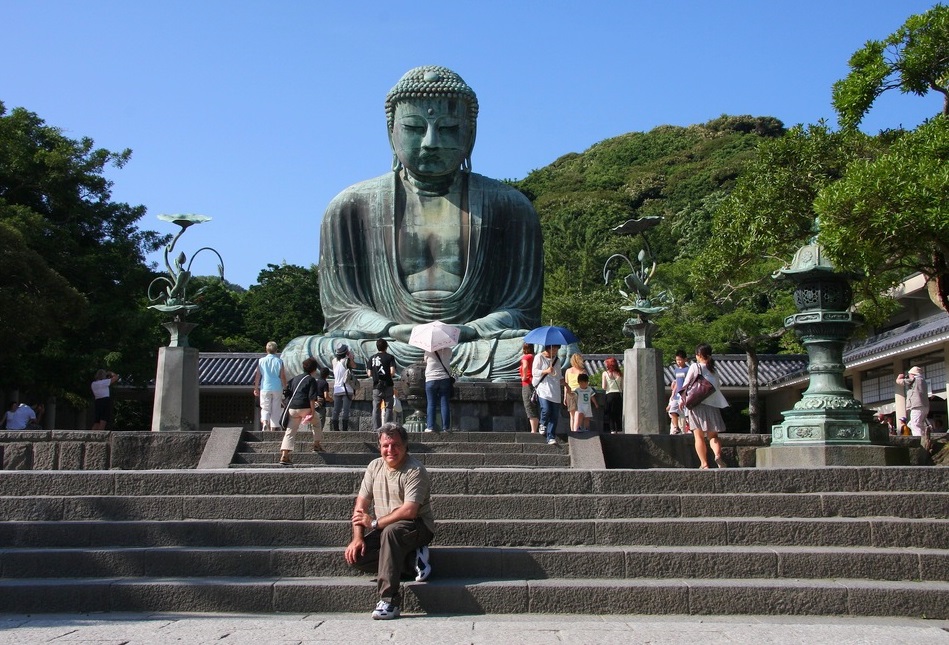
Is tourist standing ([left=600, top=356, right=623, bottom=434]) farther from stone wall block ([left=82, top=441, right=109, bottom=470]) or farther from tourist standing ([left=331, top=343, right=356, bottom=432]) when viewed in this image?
stone wall block ([left=82, top=441, right=109, bottom=470])

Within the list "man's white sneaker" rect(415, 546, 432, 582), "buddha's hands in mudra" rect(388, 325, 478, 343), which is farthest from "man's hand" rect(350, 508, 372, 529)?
"buddha's hands in mudra" rect(388, 325, 478, 343)

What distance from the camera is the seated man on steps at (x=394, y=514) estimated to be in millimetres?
6023

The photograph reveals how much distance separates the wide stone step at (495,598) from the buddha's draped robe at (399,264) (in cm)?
839

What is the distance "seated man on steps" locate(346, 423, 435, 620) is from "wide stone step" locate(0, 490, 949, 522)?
3.28ft

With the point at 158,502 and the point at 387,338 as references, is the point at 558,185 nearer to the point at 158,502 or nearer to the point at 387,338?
the point at 387,338

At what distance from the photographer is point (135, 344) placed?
20.8 meters

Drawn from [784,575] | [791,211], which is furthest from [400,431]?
[791,211]

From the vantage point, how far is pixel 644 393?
1235 centimetres

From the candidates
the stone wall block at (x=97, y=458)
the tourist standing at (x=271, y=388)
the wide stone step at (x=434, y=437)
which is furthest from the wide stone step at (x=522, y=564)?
the tourist standing at (x=271, y=388)

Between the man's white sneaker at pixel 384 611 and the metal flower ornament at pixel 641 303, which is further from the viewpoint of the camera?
the metal flower ornament at pixel 641 303

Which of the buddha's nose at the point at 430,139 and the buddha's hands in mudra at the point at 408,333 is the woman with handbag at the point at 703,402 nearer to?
the buddha's hands in mudra at the point at 408,333

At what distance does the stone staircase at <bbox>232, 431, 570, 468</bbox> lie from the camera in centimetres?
973

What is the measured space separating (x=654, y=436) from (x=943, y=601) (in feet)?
14.7

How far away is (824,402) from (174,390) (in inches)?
316
